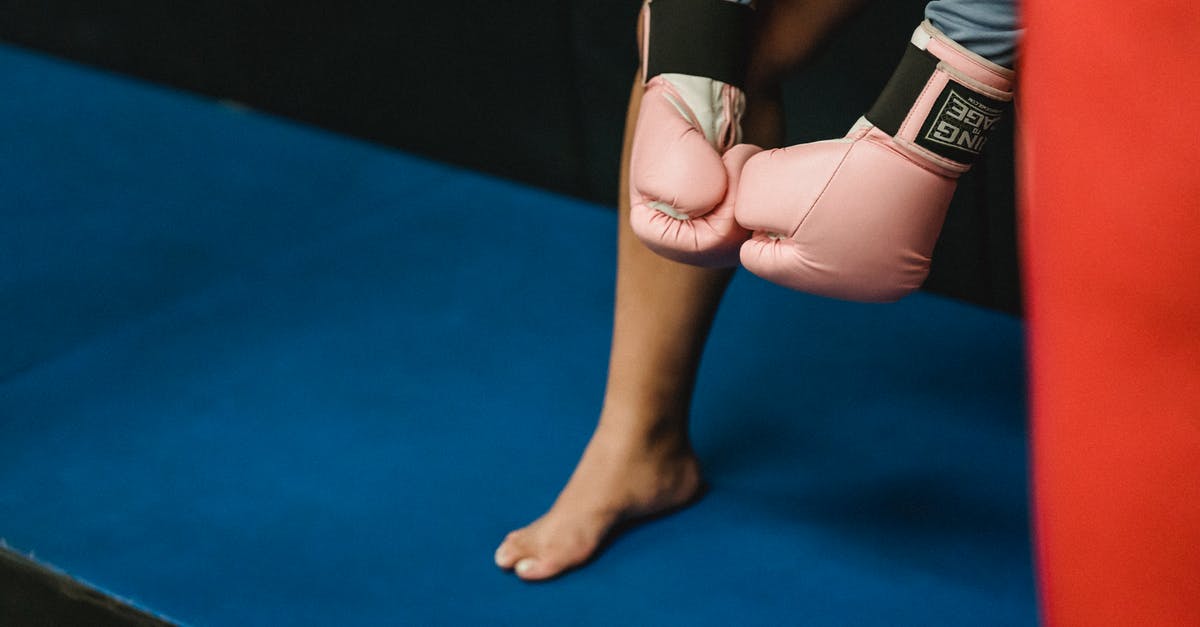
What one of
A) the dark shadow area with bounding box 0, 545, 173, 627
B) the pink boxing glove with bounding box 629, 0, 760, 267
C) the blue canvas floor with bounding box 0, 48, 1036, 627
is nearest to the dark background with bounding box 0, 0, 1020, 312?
the blue canvas floor with bounding box 0, 48, 1036, 627

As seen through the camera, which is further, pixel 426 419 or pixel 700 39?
pixel 426 419

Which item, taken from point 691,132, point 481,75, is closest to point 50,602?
point 691,132

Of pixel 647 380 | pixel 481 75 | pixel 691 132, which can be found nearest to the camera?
pixel 691 132

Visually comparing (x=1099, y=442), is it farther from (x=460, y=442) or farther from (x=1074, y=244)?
(x=460, y=442)

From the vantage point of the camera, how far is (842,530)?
1055 millimetres

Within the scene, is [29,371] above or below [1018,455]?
below

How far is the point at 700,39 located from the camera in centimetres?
85

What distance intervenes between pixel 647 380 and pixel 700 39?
0.92ft

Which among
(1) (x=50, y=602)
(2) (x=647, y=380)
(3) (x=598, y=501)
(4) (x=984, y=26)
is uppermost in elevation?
(4) (x=984, y=26)

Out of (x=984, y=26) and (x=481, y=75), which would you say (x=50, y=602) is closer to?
(x=984, y=26)

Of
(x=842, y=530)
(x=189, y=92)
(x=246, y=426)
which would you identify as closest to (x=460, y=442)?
(x=246, y=426)

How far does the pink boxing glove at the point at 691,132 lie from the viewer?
0.80 meters

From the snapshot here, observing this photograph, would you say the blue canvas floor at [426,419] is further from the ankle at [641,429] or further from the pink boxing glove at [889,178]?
the pink boxing glove at [889,178]

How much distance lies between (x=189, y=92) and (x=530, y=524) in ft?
4.53
